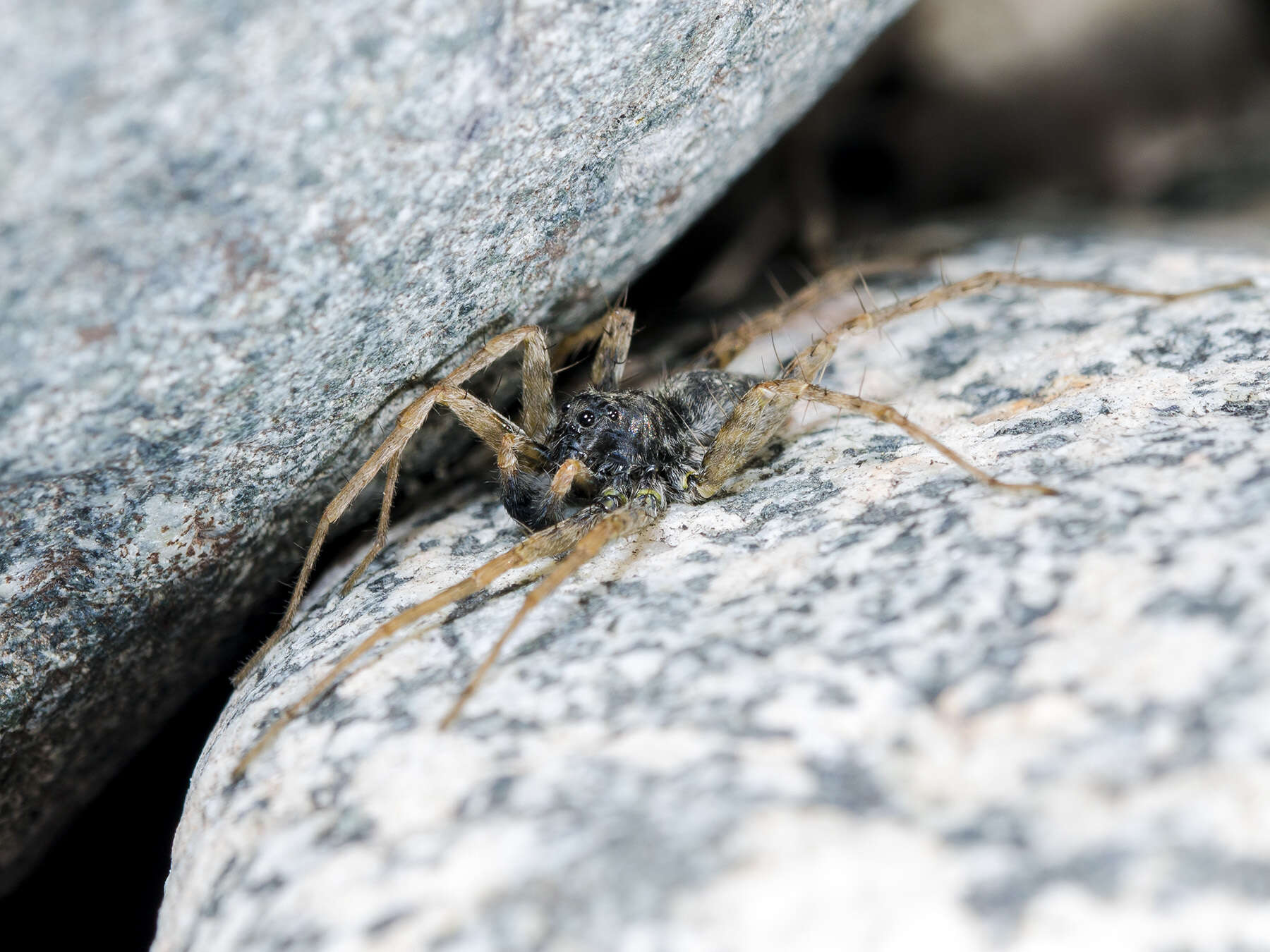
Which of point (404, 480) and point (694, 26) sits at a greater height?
point (694, 26)

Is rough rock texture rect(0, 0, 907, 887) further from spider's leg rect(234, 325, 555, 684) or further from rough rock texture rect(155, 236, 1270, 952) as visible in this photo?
rough rock texture rect(155, 236, 1270, 952)

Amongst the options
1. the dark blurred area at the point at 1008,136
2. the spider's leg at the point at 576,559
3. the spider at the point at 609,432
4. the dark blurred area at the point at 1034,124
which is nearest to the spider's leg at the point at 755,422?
the spider at the point at 609,432

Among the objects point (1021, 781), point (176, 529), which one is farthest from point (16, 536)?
point (1021, 781)

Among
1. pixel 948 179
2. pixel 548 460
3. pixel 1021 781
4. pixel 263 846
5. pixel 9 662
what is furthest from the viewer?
pixel 948 179

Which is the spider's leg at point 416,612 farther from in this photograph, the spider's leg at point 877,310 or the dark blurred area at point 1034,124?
the dark blurred area at point 1034,124

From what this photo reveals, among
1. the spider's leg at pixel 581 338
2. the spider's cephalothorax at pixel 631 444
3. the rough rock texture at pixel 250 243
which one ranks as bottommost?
the spider's cephalothorax at pixel 631 444

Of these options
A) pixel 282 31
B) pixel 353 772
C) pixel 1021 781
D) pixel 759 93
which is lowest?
pixel 1021 781

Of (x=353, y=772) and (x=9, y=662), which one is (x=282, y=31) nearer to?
(x=353, y=772)
